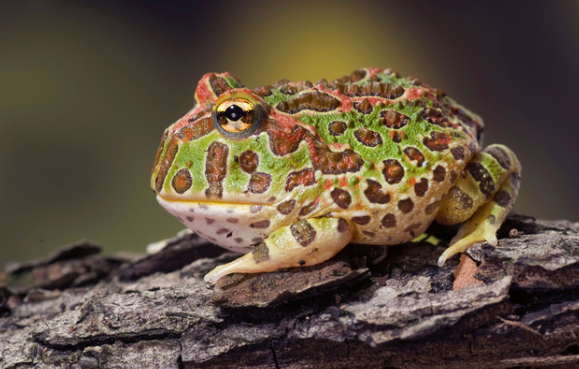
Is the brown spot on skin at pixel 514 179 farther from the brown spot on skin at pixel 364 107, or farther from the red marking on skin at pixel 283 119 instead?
the red marking on skin at pixel 283 119

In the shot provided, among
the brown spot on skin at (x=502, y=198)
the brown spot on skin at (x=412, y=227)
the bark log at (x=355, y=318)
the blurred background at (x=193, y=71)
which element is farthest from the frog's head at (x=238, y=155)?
the blurred background at (x=193, y=71)

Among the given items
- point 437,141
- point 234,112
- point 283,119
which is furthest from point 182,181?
point 437,141

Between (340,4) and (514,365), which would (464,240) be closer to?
(514,365)

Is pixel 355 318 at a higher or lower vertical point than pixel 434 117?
lower

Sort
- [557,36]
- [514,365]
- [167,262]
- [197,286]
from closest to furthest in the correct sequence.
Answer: [514,365]
[197,286]
[167,262]
[557,36]

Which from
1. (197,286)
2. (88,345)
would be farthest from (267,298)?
(88,345)

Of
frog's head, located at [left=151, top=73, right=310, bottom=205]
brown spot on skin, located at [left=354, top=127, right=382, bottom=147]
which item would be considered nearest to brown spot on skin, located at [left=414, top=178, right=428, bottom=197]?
brown spot on skin, located at [left=354, top=127, right=382, bottom=147]

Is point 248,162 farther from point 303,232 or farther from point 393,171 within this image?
point 393,171

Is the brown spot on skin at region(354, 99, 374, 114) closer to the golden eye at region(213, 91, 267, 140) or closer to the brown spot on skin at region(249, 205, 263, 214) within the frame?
the golden eye at region(213, 91, 267, 140)
